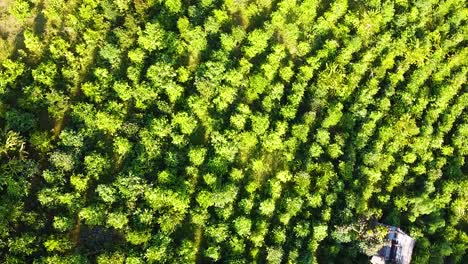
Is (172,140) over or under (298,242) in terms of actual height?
over

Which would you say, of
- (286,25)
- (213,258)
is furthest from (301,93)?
(213,258)

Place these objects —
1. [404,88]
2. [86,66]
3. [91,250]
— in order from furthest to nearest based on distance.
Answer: [404,88] → [86,66] → [91,250]

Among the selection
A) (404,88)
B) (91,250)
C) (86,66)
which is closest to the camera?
(91,250)

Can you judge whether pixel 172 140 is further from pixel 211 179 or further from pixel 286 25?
pixel 286 25

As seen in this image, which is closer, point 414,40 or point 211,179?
point 211,179

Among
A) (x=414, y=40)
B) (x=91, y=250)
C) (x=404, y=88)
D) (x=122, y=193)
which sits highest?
(x=414, y=40)

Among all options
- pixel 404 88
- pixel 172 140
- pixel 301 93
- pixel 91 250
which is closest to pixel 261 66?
pixel 301 93

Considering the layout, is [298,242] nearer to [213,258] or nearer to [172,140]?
[213,258]
